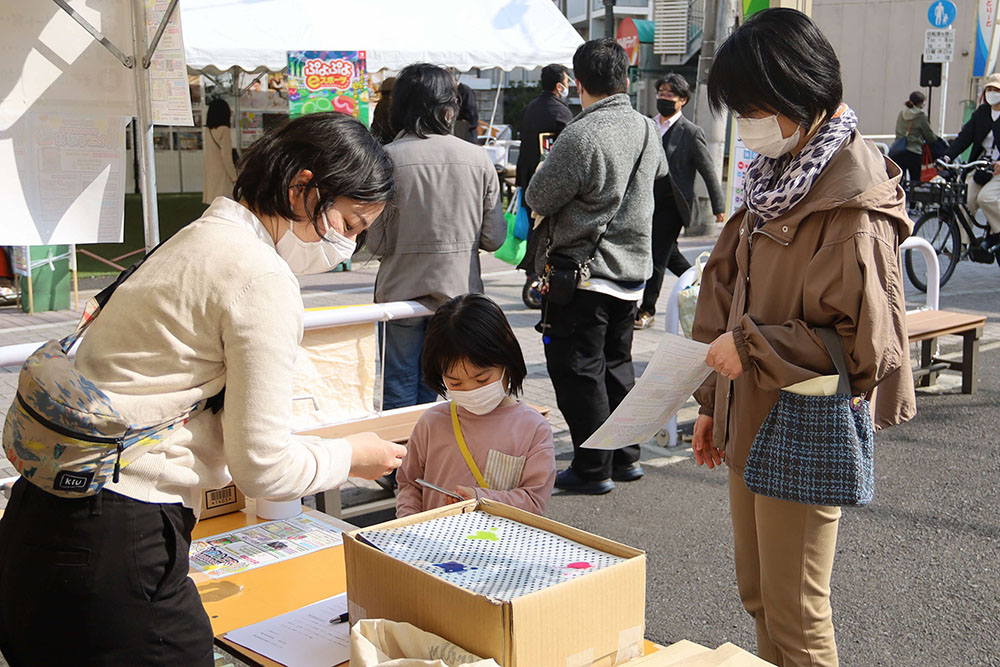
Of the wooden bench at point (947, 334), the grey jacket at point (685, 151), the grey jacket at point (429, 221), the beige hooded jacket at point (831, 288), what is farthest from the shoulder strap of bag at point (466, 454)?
the grey jacket at point (685, 151)

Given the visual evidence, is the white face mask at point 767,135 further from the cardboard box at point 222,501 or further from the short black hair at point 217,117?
the short black hair at point 217,117

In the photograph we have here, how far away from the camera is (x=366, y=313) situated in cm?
355

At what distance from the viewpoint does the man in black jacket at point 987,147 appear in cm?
964

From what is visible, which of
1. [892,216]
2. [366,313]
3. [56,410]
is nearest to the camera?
[56,410]

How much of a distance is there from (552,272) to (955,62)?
76.8 ft

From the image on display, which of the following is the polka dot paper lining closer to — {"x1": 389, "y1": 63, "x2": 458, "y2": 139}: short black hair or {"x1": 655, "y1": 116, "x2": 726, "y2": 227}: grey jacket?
{"x1": 389, "y1": 63, "x2": 458, "y2": 139}: short black hair

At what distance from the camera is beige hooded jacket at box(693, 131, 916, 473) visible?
6.68ft

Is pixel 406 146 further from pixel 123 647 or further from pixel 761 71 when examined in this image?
pixel 123 647

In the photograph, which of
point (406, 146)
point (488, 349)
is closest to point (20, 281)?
point (406, 146)

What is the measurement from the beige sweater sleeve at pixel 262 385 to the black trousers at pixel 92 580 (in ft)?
0.58

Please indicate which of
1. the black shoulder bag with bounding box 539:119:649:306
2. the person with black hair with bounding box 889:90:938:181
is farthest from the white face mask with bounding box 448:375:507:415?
the person with black hair with bounding box 889:90:938:181

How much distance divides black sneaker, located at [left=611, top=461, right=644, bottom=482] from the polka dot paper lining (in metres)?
2.85

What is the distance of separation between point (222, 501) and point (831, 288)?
5.66 ft

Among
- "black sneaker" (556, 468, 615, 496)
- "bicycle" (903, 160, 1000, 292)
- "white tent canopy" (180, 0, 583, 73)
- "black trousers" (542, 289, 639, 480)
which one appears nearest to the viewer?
"black trousers" (542, 289, 639, 480)
